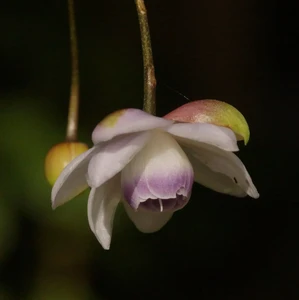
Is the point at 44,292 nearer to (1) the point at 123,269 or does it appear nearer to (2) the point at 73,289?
(2) the point at 73,289

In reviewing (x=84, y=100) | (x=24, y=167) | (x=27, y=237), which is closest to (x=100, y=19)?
(x=84, y=100)

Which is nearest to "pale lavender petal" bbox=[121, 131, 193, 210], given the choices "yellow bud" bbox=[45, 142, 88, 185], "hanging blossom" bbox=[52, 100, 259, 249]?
"hanging blossom" bbox=[52, 100, 259, 249]

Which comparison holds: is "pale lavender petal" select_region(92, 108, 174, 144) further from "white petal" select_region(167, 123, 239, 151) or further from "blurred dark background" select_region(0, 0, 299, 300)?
"blurred dark background" select_region(0, 0, 299, 300)

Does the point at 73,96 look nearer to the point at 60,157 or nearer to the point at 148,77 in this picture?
the point at 60,157

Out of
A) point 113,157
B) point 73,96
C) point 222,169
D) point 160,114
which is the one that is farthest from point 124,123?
point 160,114

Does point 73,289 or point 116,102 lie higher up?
point 116,102

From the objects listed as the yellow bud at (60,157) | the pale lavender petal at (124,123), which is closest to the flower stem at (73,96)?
the yellow bud at (60,157)
